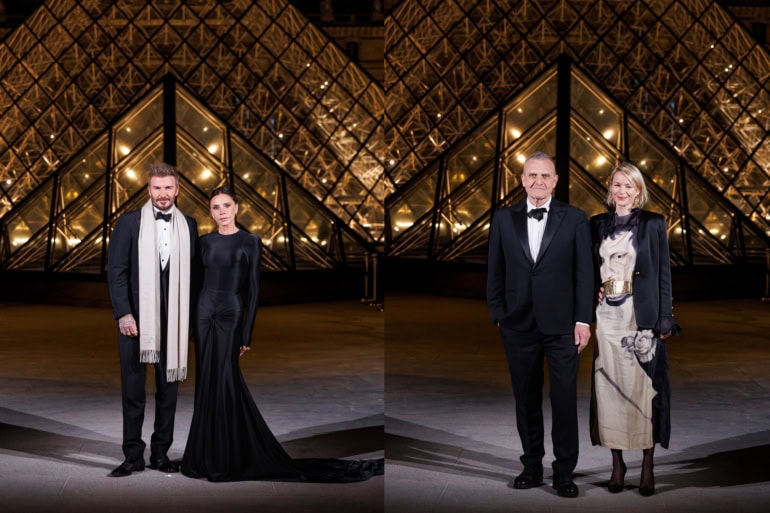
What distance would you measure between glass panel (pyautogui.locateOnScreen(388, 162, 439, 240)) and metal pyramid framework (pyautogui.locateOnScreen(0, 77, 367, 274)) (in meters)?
1.68

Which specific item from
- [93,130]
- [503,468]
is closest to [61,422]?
[503,468]

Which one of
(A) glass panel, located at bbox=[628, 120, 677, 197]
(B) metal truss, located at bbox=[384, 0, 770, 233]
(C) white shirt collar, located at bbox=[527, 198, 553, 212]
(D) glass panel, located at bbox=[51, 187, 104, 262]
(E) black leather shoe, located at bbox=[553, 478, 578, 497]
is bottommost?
(E) black leather shoe, located at bbox=[553, 478, 578, 497]

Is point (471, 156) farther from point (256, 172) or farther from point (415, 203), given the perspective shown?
point (256, 172)

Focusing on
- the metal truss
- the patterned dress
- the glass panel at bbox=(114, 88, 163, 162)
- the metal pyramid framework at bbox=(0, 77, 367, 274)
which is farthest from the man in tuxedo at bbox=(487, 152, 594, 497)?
the metal truss

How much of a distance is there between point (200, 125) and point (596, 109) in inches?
266

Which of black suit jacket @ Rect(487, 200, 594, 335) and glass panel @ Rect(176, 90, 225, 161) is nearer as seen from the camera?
black suit jacket @ Rect(487, 200, 594, 335)

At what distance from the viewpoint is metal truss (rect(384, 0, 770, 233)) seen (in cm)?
2383

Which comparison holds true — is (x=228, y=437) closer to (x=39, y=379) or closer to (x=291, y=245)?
(x=39, y=379)

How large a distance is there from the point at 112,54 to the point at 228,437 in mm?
19566

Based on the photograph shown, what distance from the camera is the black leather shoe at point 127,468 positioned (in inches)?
245

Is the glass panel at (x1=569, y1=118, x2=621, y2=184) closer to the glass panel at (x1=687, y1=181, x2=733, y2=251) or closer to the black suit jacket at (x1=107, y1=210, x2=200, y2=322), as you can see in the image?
the glass panel at (x1=687, y1=181, x2=733, y2=251)

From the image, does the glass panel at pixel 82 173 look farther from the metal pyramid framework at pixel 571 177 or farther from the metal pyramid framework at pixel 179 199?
the metal pyramid framework at pixel 571 177

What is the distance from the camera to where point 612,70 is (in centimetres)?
2484

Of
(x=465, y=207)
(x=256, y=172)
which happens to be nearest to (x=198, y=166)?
(x=256, y=172)
